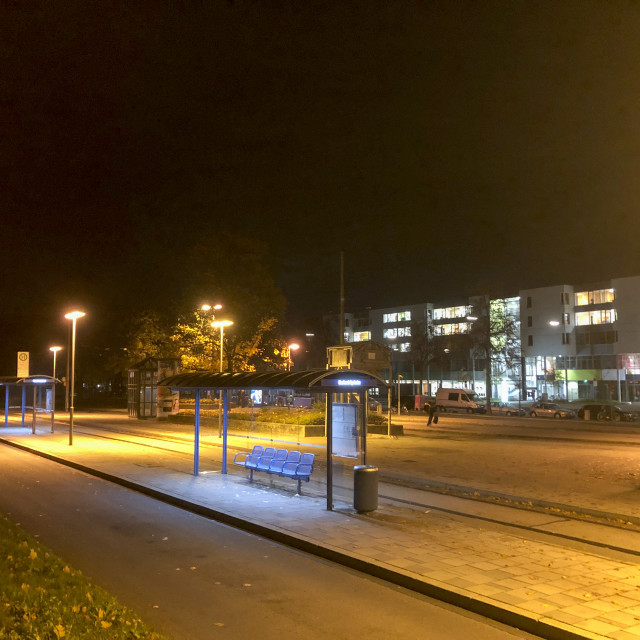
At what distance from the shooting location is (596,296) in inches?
3130

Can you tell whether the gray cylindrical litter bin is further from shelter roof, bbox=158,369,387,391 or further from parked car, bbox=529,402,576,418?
parked car, bbox=529,402,576,418

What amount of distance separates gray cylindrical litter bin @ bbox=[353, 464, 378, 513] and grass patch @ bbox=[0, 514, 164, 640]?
5414 mm

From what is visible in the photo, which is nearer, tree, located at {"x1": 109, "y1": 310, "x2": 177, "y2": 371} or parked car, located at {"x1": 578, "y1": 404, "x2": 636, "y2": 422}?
parked car, located at {"x1": 578, "y1": 404, "x2": 636, "y2": 422}

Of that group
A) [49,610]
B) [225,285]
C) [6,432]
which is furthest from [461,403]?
[49,610]

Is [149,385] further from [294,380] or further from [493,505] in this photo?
[493,505]

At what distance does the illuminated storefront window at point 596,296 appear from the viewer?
77.8 meters

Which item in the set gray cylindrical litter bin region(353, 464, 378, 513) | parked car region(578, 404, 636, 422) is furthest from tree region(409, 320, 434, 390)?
gray cylindrical litter bin region(353, 464, 378, 513)

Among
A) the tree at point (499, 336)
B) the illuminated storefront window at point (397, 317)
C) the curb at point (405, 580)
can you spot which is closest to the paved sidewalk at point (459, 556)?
the curb at point (405, 580)

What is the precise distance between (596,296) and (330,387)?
7494 centimetres

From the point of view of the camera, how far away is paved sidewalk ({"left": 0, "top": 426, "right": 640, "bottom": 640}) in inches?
258

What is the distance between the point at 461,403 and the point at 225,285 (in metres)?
27.8

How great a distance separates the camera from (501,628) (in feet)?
21.2

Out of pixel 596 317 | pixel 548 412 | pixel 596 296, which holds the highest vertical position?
pixel 596 296

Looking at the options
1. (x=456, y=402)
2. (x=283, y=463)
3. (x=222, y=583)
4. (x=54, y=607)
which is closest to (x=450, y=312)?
(x=456, y=402)
